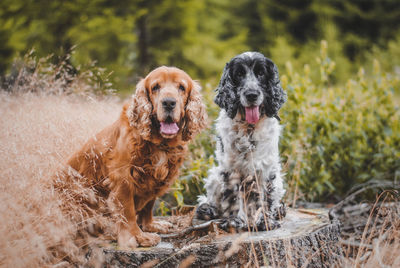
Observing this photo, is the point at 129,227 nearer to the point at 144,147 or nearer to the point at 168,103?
the point at 144,147

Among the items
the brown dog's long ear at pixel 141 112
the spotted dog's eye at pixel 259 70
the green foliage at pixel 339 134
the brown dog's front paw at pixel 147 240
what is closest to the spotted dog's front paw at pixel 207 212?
the brown dog's front paw at pixel 147 240

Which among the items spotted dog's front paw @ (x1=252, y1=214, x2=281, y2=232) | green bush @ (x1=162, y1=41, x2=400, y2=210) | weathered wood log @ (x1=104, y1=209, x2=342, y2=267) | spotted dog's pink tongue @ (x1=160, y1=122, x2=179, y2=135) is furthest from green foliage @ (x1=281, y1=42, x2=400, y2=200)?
spotted dog's pink tongue @ (x1=160, y1=122, x2=179, y2=135)

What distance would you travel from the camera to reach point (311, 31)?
17.1 m

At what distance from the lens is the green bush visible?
14.4ft

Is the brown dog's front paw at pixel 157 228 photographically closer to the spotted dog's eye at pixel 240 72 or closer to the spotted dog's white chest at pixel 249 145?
the spotted dog's white chest at pixel 249 145

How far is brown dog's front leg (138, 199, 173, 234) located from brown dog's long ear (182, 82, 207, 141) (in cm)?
65

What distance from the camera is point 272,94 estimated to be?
2.96 metres

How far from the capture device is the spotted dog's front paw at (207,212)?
3232 mm

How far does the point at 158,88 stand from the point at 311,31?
52.4ft

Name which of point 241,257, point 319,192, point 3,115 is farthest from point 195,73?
point 241,257

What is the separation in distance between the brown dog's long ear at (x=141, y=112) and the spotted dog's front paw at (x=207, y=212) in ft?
3.19

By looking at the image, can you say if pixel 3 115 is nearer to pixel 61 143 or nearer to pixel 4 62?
pixel 61 143

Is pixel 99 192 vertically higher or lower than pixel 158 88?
lower

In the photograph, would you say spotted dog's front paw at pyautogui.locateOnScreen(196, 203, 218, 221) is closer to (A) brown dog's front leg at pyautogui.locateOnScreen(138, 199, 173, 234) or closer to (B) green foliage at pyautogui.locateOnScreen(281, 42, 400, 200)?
(A) brown dog's front leg at pyautogui.locateOnScreen(138, 199, 173, 234)
